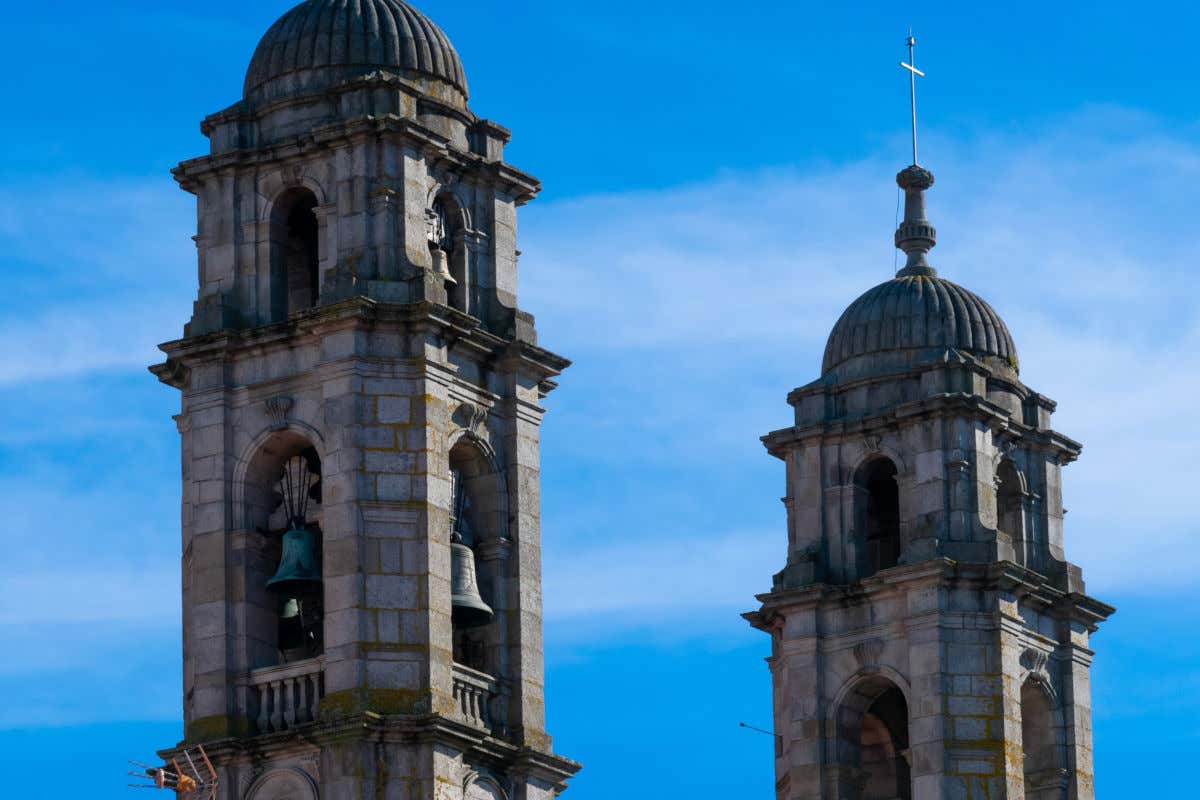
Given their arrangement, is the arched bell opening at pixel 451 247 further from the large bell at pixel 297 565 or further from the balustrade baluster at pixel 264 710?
the balustrade baluster at pixel 264 710

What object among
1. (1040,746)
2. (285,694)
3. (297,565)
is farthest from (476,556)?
(1040,746)

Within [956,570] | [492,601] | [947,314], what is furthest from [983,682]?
[492,601]

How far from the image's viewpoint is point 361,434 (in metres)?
78.6

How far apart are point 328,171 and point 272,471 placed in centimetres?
483

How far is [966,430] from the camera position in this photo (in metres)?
97.0

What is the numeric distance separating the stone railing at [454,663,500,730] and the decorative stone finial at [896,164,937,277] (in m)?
23.6

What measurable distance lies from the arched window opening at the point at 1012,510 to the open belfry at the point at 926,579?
4 centimetres

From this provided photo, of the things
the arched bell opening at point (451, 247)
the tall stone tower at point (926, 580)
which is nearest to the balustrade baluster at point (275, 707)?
the arched bell opening at point (451, 247)

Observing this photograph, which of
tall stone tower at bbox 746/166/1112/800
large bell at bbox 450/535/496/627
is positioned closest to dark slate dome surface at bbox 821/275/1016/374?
tall stone tower at bbox 746/166/1112/800

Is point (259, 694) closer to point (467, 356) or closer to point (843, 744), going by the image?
point (467, 356)

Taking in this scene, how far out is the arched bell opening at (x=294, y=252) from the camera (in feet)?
268

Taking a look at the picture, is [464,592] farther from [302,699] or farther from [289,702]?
[289,702]

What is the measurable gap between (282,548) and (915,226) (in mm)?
24972

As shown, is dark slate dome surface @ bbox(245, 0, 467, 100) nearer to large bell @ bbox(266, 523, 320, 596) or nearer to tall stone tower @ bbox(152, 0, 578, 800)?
tall stone tower @ bbox(152, 0, 578, 800)
